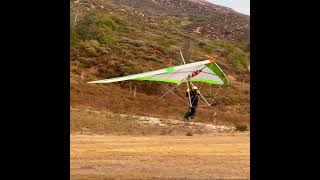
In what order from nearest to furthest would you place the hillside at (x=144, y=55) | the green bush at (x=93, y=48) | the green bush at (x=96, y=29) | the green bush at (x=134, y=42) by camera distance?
the hillside at (x=144, y=55) < the green bush at (x=93, y=48) < the green bush at (x=96, y=29) < the green bush at (x=134, y=42)

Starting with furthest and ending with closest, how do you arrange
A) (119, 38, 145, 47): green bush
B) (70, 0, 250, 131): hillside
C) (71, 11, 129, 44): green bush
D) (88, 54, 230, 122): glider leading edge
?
1. (119, 38, 145, 47): green bush
2. (71, 11, 129, 44): green bush
3. (70, 0, 250, 131): hillside
4. (88, 54, 230, 122): glider leading edge

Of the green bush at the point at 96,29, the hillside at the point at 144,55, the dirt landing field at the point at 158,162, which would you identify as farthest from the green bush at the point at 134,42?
the dirt landing field at the point at 158,162

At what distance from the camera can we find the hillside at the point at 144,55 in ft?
127

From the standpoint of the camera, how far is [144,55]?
5734 cm

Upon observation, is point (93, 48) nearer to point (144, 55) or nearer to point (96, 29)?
point (144, 55)

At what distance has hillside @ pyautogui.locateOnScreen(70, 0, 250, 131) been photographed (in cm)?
3869

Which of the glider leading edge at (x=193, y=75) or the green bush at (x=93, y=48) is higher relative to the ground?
the green bush at (x=93, y=48)

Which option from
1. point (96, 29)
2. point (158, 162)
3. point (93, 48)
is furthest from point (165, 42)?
point (158, 162)

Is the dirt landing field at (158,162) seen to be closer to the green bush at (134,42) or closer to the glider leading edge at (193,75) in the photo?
the glider leading edge at (193,75)

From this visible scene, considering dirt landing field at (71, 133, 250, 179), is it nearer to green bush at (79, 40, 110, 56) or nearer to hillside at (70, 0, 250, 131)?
hillside at (70, 0, 250, 131)

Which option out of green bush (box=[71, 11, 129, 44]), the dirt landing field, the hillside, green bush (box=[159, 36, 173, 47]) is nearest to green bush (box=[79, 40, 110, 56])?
the hillside

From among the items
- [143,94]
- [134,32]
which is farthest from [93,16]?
[143,94]

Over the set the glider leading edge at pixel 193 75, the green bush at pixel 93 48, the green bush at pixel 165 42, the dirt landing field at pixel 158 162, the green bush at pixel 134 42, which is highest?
the green bush at pixel 165 42
